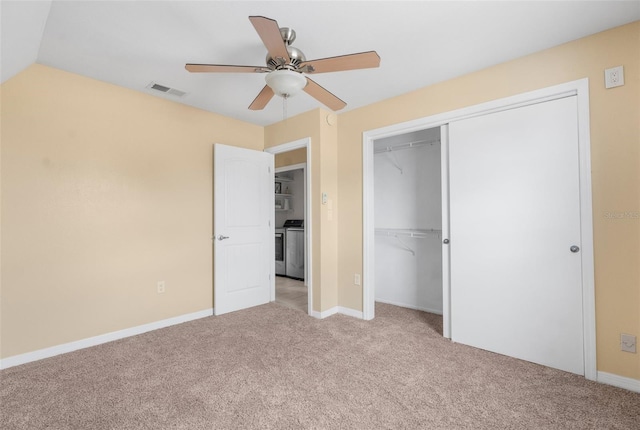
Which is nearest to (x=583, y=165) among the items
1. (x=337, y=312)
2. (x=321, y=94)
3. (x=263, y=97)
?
(x=321, y=94)

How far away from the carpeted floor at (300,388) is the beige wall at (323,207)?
2.43 feet

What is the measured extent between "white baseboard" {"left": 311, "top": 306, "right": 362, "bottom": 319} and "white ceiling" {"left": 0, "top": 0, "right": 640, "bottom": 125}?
2.48m

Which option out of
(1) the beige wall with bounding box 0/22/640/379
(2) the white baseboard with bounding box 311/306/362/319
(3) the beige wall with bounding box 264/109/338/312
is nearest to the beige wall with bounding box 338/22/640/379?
(1) the beige wall with bounding box 0/22/640/379

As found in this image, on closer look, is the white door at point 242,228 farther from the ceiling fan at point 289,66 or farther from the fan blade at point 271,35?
the fan blade at point 271,35

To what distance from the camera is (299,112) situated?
12.1ft

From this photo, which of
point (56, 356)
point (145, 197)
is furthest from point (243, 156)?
point (56, 356)

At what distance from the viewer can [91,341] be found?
2.73m

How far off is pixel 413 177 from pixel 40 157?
380 cm

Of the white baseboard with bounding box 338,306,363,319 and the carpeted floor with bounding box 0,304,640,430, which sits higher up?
the white baseboard with bounding box 338,306,363,319

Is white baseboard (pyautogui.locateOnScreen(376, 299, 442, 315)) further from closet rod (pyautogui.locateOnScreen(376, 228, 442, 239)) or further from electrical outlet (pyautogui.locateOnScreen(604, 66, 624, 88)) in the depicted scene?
electrical outlet (pyautogui.locateOnScreen(604, 66, 624, 88))

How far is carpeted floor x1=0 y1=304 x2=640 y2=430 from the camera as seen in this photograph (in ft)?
5.65

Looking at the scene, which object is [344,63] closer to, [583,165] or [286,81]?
[286,81]

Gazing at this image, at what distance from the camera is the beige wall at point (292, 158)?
548 cm

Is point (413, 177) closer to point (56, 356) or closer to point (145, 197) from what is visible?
point (145, 197)
